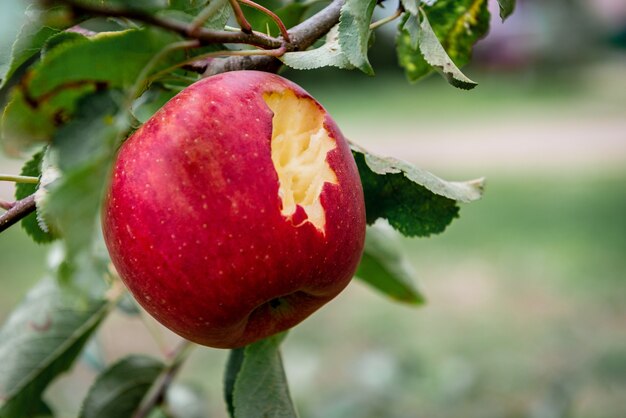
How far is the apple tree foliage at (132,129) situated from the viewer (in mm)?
479

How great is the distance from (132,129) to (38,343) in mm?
395

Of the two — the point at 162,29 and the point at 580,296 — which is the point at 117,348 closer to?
the point at 580,296

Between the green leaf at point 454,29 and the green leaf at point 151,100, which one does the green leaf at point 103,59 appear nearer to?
the green leaf at point 151,100

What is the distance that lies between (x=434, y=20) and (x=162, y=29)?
445 millimetres

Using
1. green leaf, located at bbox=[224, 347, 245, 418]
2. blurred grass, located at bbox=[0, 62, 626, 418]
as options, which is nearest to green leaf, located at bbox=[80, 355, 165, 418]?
green leaf, located at bbox=[224, 347, 245, 418]

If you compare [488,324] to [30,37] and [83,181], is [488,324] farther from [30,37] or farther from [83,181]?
[83,181]

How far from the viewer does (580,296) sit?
10.4 feet

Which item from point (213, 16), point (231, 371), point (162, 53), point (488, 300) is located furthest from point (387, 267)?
point (488, 300)

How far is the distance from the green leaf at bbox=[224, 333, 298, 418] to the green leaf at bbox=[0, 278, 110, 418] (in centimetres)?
21

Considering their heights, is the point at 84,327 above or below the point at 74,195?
below

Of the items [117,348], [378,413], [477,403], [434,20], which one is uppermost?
[434,20]

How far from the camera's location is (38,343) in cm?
92

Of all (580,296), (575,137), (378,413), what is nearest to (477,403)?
(378,413)

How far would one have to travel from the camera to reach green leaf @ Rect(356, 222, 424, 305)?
3.36 feet
